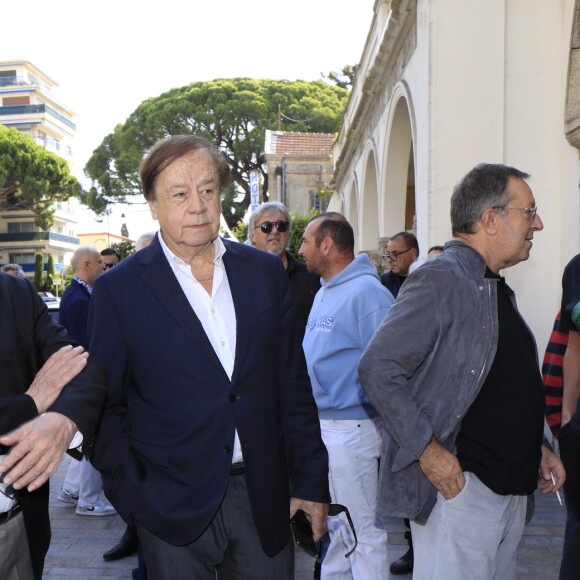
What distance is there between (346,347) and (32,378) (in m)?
1.96

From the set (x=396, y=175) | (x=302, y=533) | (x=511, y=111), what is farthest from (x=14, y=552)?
(x=396, y=175)

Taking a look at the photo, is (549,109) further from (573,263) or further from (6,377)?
(6,377)

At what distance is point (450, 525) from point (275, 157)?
34.3 meters

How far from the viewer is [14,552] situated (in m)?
2.28

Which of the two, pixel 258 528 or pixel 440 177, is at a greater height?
pixel 440 177

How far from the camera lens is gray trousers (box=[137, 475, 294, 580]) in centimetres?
244

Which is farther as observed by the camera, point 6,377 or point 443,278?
point 443,278

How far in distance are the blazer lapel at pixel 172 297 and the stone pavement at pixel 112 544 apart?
8.95 ft

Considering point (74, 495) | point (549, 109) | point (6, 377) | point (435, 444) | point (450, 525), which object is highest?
point (549, 109)

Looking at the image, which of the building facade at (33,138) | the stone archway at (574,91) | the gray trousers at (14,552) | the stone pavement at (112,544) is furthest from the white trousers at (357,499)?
the building facade at (33,138)

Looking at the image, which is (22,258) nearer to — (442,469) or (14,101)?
(14,101)

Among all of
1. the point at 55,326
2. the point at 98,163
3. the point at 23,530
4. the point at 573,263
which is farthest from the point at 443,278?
the point at 98,163

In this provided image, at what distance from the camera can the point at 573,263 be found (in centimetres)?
316

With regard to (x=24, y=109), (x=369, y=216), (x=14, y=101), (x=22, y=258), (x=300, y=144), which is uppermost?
(x=14, y=101)
